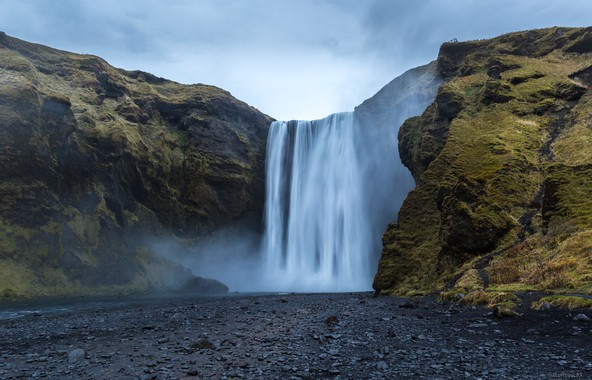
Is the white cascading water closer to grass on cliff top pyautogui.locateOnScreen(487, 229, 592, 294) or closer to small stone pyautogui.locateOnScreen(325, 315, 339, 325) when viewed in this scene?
grass on cliff top pyautogui.locateOnScreen(487, 229, 592, 294)

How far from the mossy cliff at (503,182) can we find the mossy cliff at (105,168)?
47.6m

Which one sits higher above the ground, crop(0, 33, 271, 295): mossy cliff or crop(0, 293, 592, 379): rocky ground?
crop(0, 33, 271, 295): mossy cliff

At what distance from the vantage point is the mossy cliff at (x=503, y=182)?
2158 centimetres

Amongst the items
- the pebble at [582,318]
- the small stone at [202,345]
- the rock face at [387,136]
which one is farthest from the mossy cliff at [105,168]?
the pebble at [582,318]

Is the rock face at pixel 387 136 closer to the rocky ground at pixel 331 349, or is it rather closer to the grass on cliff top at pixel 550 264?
the grass on cliff top at pixel 550 264

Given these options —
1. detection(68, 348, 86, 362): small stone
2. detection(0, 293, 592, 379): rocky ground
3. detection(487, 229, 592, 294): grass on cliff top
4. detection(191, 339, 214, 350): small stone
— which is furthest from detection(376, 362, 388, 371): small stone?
detection(487, 229, 592, 294): grass on cliff top

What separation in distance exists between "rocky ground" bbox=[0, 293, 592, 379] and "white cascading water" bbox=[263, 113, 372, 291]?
158 ft

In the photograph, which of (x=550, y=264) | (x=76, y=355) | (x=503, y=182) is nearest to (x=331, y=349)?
(x=76, y=355)

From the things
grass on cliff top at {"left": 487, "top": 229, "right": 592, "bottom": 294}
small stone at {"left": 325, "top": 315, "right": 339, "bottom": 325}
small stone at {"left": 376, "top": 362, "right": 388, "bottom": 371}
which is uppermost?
grass on cliff top at {"left": 487, "top": 229, "right": 592, "bottom": 294}

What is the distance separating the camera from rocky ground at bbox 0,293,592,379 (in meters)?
9.25

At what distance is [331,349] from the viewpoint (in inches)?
467

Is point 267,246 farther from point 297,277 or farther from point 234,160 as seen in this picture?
point 234,160

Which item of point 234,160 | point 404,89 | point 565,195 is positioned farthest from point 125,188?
point 565,195

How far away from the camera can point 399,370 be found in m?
9.34
